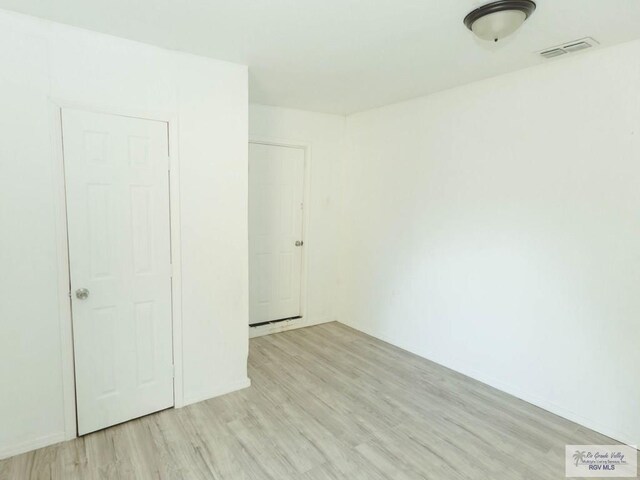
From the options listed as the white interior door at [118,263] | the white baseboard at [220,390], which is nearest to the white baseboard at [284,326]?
the white baseboard at [220,390]

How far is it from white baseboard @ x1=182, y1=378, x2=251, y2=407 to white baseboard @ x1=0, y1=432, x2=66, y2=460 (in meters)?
0.74

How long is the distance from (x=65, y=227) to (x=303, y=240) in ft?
8.11

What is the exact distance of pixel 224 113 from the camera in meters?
2.68

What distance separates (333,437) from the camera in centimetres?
235

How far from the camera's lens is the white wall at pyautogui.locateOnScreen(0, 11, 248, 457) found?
80.4 inches

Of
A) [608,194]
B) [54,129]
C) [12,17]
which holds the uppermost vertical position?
[12,17]

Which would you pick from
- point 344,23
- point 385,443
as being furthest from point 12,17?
point 385,443

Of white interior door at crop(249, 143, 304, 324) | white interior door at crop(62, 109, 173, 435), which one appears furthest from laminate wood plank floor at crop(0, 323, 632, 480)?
white interior door at crop(249, 143, 304, 324)

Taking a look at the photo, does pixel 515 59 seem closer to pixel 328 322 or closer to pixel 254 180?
pixel 254 180

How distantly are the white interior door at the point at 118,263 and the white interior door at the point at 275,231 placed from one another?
149 cm

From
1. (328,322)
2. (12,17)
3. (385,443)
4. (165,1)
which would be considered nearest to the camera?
(165,1)

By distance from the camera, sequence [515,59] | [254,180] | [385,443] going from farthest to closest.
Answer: [254,180], [515,59], [385,443]

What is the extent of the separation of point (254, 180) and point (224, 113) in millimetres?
1269

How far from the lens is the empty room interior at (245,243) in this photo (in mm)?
2055
